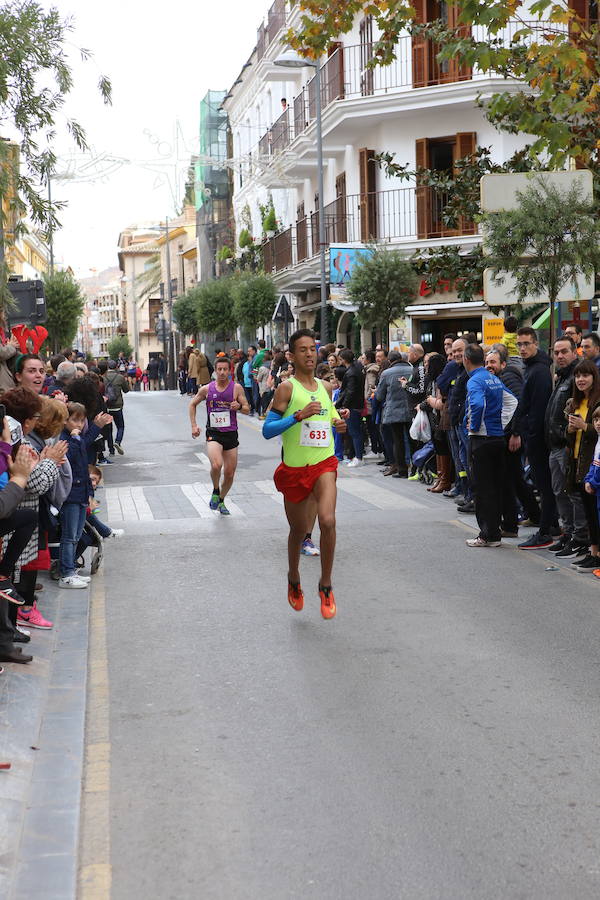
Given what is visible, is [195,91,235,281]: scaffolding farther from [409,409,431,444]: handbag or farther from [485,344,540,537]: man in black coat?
[485,344,540,537]: man in black coat

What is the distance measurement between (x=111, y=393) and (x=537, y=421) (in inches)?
483

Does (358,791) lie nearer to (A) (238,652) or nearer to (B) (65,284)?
(A) (238,652)

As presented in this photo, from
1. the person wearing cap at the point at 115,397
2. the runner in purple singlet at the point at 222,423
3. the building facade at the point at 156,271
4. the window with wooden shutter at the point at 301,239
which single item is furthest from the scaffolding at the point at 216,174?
the runner in purple singlet at the point at 222,423

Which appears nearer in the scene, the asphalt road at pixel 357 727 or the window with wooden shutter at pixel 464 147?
the asphalt road at pixel 357 727

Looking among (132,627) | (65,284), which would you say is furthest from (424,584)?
(65,284)

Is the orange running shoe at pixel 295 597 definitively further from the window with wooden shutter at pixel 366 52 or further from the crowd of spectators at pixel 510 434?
the window with wooden shutter at pixel 366 52

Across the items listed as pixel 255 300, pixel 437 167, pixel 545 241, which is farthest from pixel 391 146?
pixel 545 241

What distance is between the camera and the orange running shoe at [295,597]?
824 centimetres

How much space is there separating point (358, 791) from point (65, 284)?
48796 mm

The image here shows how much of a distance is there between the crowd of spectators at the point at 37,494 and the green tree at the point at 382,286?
Result: 14272mm

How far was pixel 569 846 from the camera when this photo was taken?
4266 millimetres

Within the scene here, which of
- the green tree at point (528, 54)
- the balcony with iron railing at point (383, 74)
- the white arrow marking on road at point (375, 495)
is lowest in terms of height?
the white arrow marking on road at point (375, 495)

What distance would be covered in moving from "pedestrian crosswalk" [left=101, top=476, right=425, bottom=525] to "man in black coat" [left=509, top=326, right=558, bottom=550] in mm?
2969

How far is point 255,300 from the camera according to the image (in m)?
39.8
